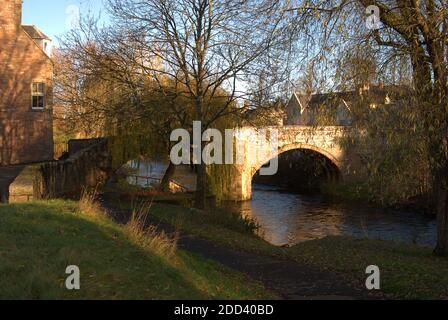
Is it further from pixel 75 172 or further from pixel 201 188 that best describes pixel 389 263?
pixel 75 172

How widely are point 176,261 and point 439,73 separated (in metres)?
5.92

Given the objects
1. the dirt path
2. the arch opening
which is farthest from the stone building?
the arch opening

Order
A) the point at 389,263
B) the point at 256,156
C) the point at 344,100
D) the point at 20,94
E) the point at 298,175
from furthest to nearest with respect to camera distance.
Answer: the point at 298,175
the point at 256,156
the point at 20,94
the point at 344,100
the point at 389,263

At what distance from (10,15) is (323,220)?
1860 cm

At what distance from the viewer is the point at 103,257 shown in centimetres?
682

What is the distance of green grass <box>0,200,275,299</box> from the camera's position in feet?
17.9

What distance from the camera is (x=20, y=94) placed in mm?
27562

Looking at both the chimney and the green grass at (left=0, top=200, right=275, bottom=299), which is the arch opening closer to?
the chimney

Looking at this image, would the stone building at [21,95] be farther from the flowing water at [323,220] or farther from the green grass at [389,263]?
the green grass at [389,263]

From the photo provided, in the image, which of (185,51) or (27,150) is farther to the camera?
(27,150)

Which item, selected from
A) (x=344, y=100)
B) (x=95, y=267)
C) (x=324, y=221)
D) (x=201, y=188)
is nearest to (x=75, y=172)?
(x=201, y=188)

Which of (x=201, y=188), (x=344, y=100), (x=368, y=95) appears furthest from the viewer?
(x=201, y=188)
